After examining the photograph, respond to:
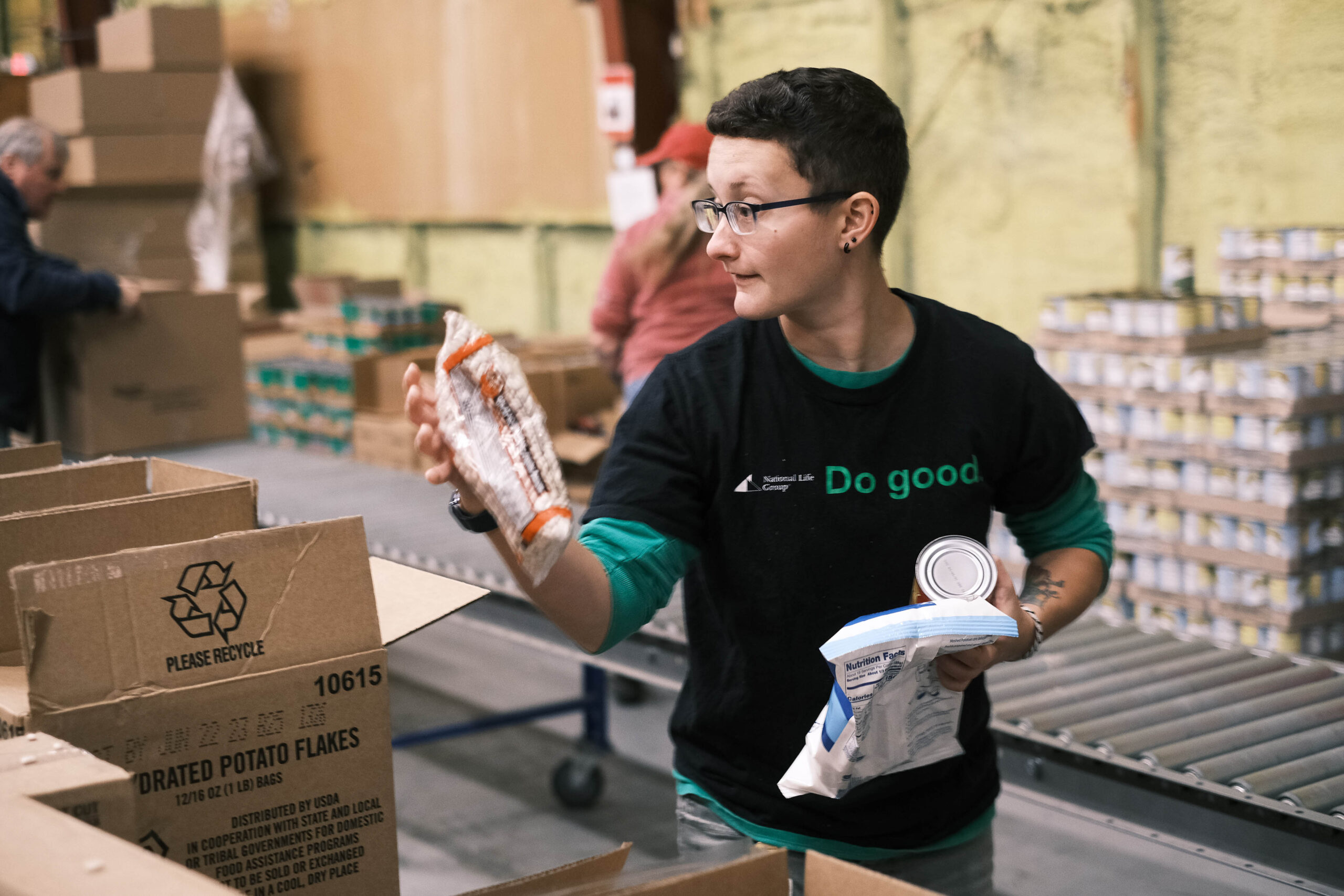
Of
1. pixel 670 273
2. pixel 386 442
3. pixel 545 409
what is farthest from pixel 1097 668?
pixel 386 442

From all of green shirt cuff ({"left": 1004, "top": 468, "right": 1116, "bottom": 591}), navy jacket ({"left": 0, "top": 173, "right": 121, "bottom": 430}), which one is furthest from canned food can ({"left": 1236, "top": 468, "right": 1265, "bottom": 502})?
navy jacket ({"left": 0, "top": 173, "right": 121, "bottom": 430})

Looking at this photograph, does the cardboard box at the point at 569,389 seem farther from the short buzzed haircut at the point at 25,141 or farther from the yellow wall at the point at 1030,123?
the short buzzed haircut at the point at 25,141

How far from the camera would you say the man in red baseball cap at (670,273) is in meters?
4.25

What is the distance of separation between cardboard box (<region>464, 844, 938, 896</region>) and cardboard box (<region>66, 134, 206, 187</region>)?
6567 mm

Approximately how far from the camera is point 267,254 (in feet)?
33.2

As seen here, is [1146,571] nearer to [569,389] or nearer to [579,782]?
[579,782]

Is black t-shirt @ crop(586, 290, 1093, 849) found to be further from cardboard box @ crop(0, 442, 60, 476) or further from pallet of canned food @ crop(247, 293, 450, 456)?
pallet of canned food @ crop(247, 293, 450, 456)

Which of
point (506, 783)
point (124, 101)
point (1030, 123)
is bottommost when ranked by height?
point (506, 783)

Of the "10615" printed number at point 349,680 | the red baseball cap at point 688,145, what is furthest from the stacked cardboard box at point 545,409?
the "10615" printed number at point 349,680

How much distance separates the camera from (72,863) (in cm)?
106

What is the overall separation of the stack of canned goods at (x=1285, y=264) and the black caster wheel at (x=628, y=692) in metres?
2.45

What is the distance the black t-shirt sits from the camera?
161cm

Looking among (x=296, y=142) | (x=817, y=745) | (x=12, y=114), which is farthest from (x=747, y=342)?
(x=296, y=142)

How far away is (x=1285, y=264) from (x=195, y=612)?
4106mm
